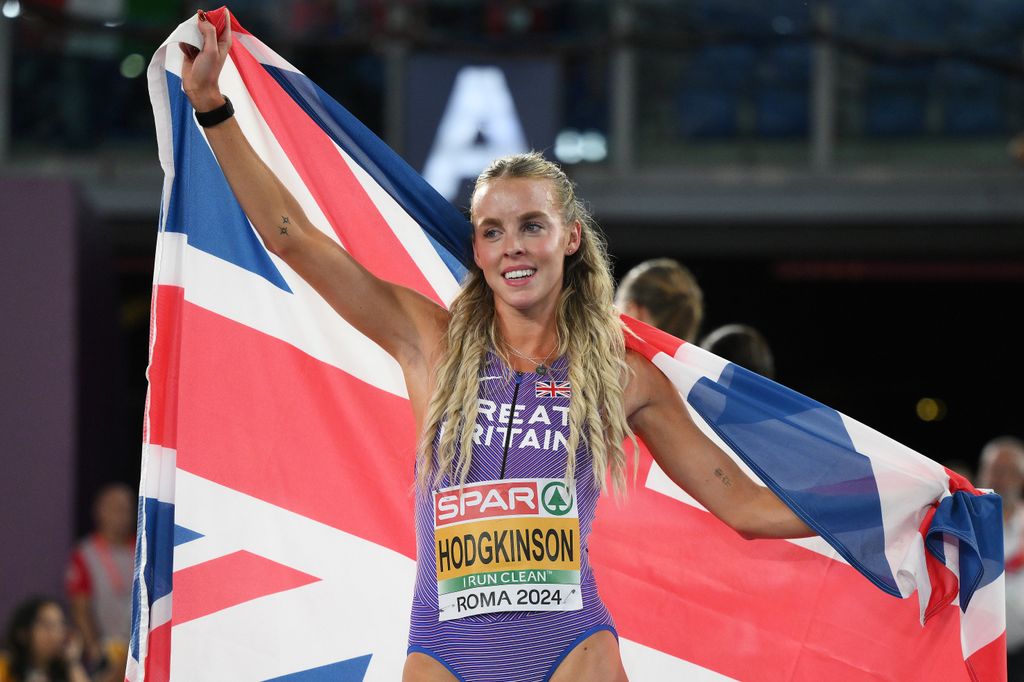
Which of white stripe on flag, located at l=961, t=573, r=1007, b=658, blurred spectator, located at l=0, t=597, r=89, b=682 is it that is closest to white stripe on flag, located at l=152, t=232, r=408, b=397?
white stripe on flag, located at l=961, t=573, r=1007, b=658

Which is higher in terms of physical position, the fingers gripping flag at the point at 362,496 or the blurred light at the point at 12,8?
the blurred light at the point at 12,8

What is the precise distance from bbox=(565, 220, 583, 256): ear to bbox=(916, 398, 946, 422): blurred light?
30.5ft

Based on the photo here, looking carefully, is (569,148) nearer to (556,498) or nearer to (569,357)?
(569,357)

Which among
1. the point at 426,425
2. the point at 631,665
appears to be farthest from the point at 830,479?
the point at 426,425

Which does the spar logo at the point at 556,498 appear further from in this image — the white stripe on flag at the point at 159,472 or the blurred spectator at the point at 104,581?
the blurred spectator at the point at 104,581

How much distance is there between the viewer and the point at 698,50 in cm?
861

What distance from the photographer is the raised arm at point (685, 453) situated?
2598 millimetres

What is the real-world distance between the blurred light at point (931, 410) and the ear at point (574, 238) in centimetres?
929

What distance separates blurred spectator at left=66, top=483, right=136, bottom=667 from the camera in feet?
20.6

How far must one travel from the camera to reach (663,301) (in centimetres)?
366

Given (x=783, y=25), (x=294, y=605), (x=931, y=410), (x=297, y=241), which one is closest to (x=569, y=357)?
(x=297, y=241)

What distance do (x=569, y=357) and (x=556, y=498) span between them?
0.89 feet

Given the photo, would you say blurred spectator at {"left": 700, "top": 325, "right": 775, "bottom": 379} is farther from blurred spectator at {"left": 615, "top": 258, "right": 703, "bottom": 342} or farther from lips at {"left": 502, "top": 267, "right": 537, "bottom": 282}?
lips at {"left": 502, "top": 267, "right": 537, "bottom": 282}

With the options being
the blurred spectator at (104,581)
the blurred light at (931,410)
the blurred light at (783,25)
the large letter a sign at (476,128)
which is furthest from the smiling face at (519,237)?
the blurred light at (931,410)
